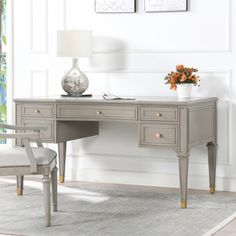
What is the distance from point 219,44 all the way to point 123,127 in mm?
977

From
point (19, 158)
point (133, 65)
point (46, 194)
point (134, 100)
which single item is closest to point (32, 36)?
point (133, 65)

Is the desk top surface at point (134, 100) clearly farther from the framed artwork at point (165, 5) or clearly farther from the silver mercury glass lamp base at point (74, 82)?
the framed artwork at point (165, 5)

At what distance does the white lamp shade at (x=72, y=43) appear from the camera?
201 inches

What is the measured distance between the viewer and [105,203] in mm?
4668

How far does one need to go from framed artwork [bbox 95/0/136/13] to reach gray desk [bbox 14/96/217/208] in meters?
0.81

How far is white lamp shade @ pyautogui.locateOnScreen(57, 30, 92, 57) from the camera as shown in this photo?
5.12 m

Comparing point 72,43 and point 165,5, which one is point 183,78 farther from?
point 72,43

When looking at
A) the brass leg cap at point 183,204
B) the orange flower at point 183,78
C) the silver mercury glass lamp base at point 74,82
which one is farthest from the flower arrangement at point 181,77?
the brass leg cap at point 183,204

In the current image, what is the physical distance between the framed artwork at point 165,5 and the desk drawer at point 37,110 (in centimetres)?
108

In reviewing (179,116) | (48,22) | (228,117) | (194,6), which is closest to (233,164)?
(228,117)

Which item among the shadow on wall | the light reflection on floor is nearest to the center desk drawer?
the light reflection on floor

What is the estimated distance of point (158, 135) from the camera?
4.57m

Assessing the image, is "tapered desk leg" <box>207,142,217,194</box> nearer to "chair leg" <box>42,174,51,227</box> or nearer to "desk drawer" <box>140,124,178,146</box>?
"desk drawer" <box>140,124,178,146</box>

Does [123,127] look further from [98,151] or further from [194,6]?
[194,6]
